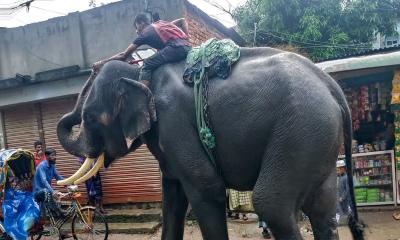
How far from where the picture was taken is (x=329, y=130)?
2.35m

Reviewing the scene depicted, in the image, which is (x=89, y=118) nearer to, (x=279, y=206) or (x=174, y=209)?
(x=174, y=209)

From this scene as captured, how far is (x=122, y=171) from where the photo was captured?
8977 millimetres

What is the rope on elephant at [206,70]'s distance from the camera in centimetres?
252

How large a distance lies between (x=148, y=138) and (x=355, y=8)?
11.9m

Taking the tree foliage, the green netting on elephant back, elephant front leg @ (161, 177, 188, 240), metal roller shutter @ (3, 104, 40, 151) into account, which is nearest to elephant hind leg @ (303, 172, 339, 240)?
the green netting on elephant back

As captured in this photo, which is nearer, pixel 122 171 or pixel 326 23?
pixel 122 171

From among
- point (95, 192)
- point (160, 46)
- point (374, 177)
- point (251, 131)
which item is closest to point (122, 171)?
point (95, 192)

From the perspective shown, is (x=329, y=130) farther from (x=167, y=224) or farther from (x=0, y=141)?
(x=0, y=141)

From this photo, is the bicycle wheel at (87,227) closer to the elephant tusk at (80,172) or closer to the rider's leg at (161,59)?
the elephant tusk at (80,172)

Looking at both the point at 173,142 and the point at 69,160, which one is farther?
the point at 69,160

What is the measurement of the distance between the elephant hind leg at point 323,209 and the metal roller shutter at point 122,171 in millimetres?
6236

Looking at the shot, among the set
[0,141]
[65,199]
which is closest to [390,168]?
[65,199]

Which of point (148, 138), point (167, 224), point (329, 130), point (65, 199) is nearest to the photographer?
point (329, 130)

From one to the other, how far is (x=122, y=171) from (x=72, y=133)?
19.4 ft
